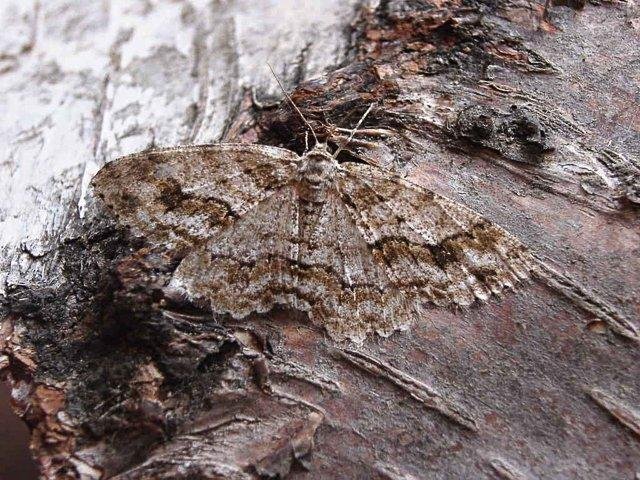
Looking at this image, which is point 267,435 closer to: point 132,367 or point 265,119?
point 132,367

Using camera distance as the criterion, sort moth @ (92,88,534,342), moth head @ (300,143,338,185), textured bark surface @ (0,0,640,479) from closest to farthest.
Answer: textured bark surface @ (0,0,640,479) < moth @ (92,88,534,342) < moth head @ (300,143,338,185)

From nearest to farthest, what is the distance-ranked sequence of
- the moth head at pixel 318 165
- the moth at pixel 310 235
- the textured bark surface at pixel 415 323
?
the textured bark surface at pixel 415 323
the moth at pixel 310 235
the moth head at pixel 318 165

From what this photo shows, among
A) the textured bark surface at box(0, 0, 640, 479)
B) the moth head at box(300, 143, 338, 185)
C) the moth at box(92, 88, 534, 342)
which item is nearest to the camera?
the textured bark surface at box(0, 0, 640, 479)

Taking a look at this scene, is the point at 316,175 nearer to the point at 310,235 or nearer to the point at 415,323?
the point at 310,235

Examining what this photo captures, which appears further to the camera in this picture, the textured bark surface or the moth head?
the moth head

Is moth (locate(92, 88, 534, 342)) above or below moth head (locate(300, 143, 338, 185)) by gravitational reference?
below

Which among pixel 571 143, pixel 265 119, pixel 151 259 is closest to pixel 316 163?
pixel 265 119
